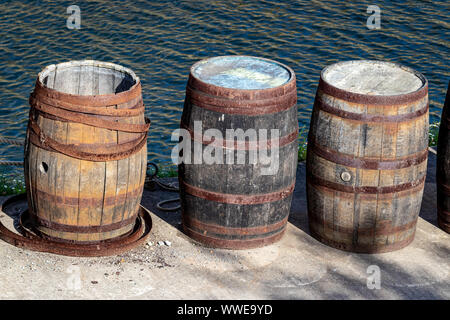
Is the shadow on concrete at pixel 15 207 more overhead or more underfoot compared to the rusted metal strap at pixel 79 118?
more underfoot

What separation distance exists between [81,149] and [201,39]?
7777 millimetres

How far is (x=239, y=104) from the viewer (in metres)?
6.75

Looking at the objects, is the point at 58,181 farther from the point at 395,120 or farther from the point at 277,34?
the point at 277,34

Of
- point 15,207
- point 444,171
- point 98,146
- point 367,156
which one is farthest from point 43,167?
point 444,171

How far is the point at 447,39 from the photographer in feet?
47.2

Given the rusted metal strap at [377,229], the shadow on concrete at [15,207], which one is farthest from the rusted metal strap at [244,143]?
the shadow on concrete at [15,207]

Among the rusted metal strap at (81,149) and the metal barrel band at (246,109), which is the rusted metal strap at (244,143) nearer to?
the metal barrel band at (246,109)

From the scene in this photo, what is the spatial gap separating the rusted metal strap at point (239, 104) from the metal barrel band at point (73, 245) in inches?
53.8

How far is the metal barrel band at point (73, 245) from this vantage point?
23.0 feet

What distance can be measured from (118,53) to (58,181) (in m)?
7.19

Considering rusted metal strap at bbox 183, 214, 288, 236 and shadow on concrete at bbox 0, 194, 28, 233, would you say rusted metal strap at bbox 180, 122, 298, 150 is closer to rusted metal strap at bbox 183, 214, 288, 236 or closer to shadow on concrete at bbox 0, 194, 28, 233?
rusted metal strap at bbox 183, 214, 288, 236

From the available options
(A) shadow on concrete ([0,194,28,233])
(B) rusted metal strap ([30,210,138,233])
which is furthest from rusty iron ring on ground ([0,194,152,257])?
(A) shadow on concrete ([0,194,28,233])

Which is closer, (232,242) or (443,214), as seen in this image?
(232,242)

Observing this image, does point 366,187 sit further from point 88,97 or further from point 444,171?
point 88,97
